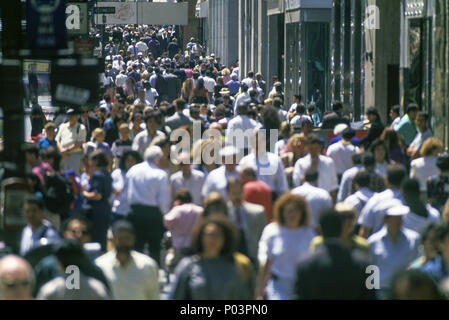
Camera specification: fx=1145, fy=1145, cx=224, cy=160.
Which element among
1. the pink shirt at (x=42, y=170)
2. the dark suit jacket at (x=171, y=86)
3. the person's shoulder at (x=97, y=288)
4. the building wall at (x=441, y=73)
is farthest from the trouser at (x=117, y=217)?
the dark suit jacket at (x=171, y=86)

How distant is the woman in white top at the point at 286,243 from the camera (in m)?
9.05

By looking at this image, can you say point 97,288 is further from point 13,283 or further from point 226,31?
point 226,31

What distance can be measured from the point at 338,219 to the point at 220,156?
4356 mm

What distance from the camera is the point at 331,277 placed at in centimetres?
748

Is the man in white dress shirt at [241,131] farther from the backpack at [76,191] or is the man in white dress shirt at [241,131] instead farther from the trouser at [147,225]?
the trouser at [147,225]

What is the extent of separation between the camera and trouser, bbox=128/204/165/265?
39.9 feet

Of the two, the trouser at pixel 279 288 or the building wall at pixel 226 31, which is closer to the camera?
the trouser at pixel 279 288

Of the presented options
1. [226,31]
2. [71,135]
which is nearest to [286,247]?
[71,135]

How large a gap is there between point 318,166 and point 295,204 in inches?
163

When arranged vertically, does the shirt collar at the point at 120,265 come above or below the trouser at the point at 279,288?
above

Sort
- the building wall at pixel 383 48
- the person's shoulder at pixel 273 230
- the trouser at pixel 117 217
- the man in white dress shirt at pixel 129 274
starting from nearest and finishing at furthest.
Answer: the man in white dress shirt at pixel 129 274, the person's shoulder at pixel 273 230, the trouser at pixel 117 217, the building wall at pixel 383 48

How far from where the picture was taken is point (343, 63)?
2820 centimetres

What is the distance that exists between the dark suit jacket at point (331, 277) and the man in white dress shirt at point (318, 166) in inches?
214

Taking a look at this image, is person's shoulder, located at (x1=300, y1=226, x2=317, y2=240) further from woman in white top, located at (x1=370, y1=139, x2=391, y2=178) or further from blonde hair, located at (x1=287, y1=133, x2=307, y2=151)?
blonde hair, located at (x1=287, y1=133, x2=307, y2=151)
